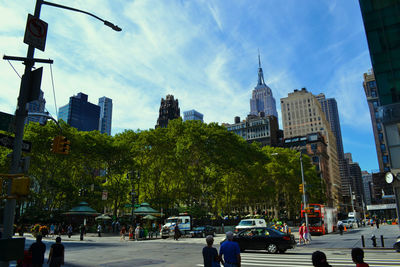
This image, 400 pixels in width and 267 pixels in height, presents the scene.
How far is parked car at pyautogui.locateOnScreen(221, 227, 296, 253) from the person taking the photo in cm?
1856

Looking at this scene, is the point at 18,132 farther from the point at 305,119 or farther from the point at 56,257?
the point at 305,119

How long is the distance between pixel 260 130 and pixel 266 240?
431 ft

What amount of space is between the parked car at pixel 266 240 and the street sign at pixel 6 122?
641 inches

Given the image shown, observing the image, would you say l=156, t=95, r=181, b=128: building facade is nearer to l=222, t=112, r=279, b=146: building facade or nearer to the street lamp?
l=222, t=112, r=279, b=146: building facade

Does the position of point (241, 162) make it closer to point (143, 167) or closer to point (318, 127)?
point (143, 167)

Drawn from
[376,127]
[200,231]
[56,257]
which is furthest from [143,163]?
[376,127]

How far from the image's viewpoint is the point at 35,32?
24.8 feet

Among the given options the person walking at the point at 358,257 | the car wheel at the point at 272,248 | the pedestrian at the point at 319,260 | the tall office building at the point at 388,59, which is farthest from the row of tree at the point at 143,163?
the pedestrian at the point at 319,260

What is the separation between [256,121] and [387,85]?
129m

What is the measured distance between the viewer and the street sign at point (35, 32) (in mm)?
7414

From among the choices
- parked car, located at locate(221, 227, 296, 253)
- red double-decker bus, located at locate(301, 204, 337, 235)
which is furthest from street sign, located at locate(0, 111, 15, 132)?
red double-decker bus, located at locate(301, 204, 337, 235)

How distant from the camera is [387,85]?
72.0ft

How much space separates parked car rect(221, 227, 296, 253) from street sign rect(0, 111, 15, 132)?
16.3 metres

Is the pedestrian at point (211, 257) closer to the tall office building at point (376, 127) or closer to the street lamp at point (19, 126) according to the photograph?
the street lamp at point (19, 126)
